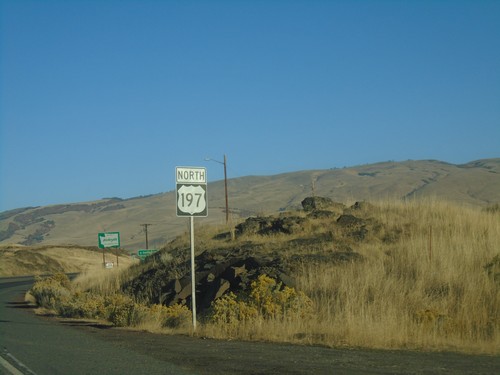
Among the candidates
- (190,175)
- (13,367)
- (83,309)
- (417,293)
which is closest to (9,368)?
(13,367)

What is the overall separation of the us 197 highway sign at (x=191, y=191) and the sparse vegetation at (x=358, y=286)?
2.60m

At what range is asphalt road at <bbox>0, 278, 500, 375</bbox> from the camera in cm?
986

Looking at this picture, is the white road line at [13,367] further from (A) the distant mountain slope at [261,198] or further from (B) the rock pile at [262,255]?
(A) the distant mountain slope at [261,198]

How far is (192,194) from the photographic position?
15422 millimetres

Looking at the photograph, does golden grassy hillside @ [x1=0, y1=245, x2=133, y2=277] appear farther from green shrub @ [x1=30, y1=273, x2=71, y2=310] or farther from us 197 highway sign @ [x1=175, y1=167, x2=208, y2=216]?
us 197 highway sign @ [x1=175, y1=167, x2=208, y2=216]

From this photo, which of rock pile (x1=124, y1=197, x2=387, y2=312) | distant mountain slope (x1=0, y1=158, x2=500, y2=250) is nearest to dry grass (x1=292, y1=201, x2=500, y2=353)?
rock pile (x1=124, y1=197, x2=387, y2=312)

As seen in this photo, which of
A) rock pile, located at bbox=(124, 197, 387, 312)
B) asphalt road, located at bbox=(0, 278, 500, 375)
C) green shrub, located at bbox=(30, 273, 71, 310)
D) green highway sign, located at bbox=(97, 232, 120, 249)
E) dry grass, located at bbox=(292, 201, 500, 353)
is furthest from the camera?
green highway sign, located at bbox=(97, 232, 120, 249)

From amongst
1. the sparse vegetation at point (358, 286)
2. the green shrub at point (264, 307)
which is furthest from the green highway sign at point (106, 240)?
the green shrub at point (264, 307)

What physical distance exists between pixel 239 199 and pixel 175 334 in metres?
152

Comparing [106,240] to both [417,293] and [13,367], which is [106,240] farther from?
[13,367]

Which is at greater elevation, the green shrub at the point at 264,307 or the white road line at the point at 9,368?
the green shrub at the point at 264,307

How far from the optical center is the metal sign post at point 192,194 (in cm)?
1524

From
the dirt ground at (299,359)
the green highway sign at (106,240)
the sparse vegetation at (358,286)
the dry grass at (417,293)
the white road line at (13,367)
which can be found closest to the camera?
the dirt ground at (299,359)

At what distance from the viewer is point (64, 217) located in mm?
195750
